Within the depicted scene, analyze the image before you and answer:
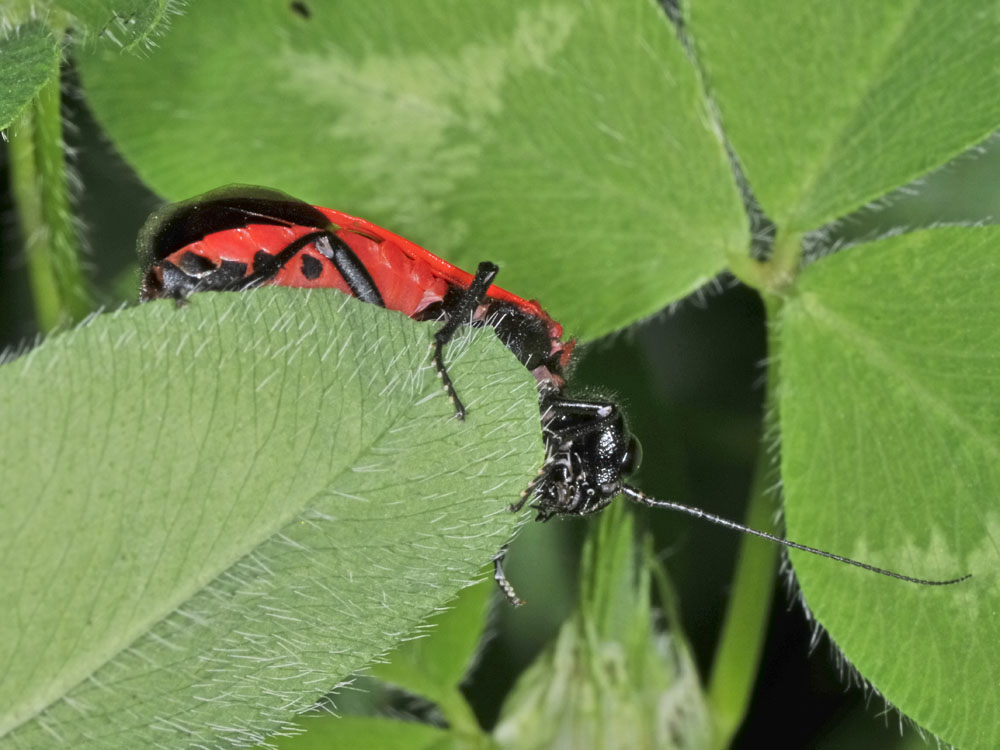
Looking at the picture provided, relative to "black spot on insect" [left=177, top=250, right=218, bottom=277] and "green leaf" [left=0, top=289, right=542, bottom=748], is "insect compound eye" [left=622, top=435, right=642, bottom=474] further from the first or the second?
"black spot on insect" [left=177, top=250, right=218, bottom=277]

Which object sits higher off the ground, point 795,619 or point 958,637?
point 795,619

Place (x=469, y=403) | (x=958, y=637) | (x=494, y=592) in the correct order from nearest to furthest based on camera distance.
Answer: (x=469, y=403)
(x=958, y=637)
(x=494, y=592)

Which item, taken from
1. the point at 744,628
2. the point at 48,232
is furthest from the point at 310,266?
the point at 744,628

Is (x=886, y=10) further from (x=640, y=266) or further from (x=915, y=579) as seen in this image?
(x=915, y=579)

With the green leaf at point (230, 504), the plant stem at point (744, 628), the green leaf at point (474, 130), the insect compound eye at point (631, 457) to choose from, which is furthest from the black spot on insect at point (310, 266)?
the plant stem at point (744, 628)

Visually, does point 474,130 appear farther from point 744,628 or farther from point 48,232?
point 744,628

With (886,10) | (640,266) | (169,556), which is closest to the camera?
(169,556)

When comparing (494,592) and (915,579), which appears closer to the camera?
(915,579)

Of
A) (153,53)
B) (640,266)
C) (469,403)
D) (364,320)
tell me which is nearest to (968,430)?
(640,266)
